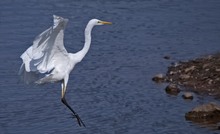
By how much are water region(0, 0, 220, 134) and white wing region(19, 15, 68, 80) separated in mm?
1848

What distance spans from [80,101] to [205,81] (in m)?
3.38

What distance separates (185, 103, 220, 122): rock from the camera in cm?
1661

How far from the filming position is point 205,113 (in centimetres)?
1661

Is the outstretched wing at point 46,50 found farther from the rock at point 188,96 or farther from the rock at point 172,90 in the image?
the rock at point 172,90

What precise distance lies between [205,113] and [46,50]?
436cm

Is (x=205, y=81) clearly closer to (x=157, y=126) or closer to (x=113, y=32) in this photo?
(x=157, y=126)

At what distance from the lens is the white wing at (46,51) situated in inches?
537

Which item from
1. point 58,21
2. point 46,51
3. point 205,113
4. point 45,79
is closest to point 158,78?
point 205,113

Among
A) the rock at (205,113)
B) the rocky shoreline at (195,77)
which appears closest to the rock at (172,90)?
the rocky shoreline at (195,77)

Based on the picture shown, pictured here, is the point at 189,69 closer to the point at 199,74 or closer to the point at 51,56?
the point at 199,74

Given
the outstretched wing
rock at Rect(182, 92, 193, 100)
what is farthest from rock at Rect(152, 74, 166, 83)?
the outstretched wing

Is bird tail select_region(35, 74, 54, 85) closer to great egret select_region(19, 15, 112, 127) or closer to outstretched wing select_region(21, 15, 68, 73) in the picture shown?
great egret select_region(19, 15, 112, 127)

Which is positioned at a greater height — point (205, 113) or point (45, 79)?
point (45, 79)

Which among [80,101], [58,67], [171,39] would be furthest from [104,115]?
[171,39]
